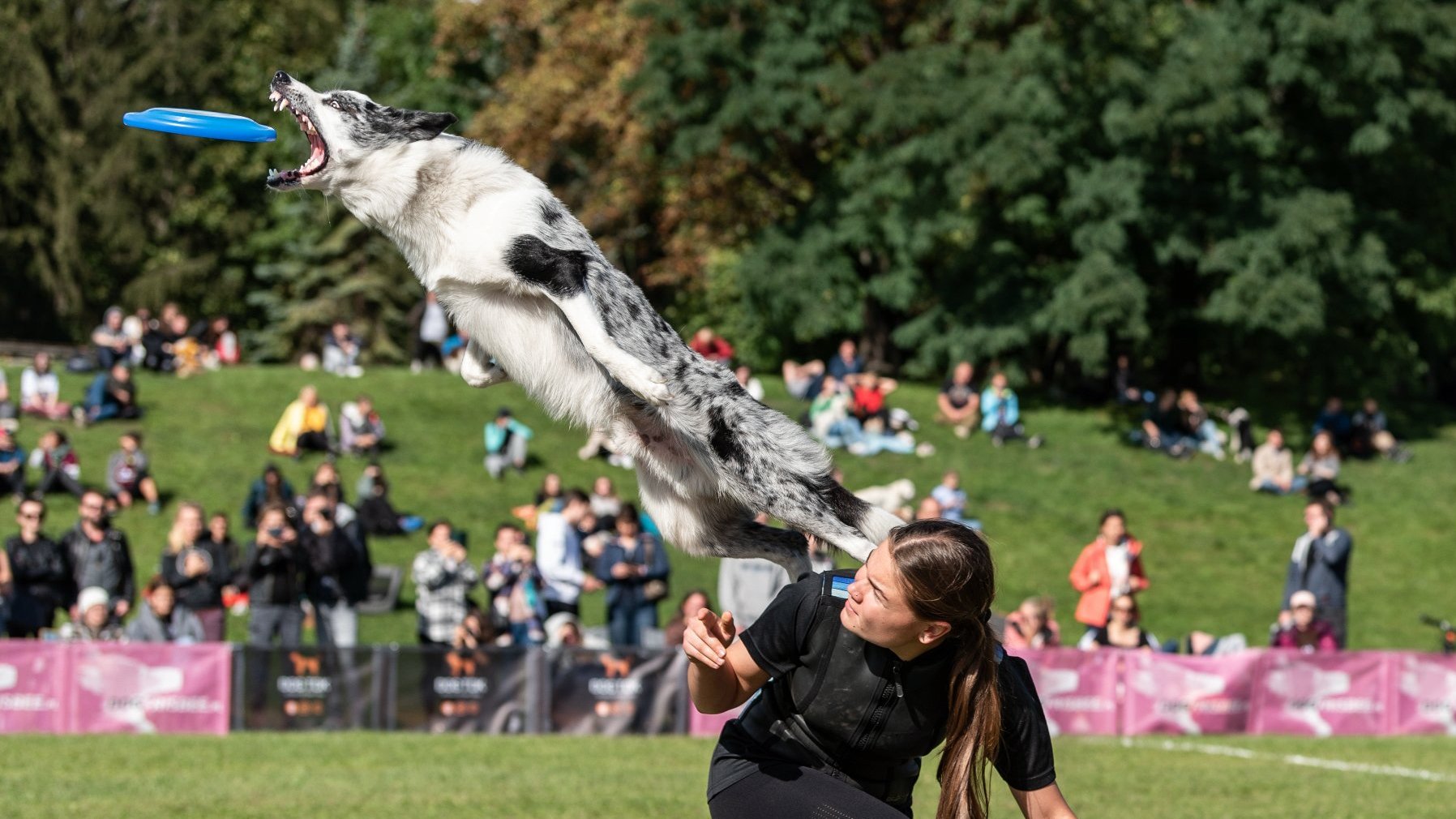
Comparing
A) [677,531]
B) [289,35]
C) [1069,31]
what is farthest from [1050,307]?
[289,35]

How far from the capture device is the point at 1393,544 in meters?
23.1

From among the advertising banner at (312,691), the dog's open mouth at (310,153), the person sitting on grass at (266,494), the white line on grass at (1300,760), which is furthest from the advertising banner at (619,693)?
the dog's open mouth at (310,153)

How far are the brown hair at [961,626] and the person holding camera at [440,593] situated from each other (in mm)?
9779

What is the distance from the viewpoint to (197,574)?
13.5 metres

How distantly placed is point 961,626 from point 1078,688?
371 inches

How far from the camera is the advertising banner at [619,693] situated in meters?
12.6

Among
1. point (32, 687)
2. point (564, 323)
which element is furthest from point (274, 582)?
point (564, 323)

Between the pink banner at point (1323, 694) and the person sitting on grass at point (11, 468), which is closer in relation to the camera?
the pink banner at point (1323, 694)

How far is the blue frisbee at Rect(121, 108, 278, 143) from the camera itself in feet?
15.6

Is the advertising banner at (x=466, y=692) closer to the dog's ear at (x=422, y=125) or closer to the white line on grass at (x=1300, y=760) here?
the white line on grass at (x=1300, y=760)

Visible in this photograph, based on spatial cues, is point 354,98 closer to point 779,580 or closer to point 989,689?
point 989,689

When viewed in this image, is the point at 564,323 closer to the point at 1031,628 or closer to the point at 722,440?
the point at 722,440

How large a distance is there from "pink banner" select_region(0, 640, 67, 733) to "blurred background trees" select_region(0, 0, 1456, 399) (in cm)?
1069

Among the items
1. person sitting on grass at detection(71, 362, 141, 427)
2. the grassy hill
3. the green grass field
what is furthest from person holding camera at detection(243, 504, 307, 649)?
person sitting on grass at detection(71, 362, 141, 427)
